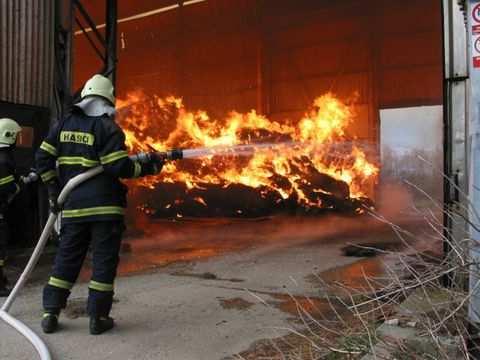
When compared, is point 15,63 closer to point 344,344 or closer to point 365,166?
point 344,344

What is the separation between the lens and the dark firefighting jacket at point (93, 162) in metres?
3.71

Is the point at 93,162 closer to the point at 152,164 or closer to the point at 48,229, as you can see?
the point at 152,164

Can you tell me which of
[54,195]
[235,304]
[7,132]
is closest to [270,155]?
[7,132]

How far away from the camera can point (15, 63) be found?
7133mm

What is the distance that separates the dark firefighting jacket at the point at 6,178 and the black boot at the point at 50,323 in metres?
1.77

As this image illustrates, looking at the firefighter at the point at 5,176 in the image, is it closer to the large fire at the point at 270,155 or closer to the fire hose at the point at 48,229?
the fire hose at the point at 48,229

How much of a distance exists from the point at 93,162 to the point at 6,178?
170 cm

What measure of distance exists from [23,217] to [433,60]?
10.1 meters

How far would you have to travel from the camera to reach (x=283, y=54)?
15164 mm

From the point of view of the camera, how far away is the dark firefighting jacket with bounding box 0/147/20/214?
5.00m

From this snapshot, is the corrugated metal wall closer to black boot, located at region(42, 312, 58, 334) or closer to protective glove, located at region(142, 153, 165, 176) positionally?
protective glove, located at region(142, 153, 165, 176)

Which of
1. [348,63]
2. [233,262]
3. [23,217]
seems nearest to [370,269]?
Result: [233,262]

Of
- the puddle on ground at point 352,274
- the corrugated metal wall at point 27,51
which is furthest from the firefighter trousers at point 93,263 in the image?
the corrugated metal wall at point 27,51

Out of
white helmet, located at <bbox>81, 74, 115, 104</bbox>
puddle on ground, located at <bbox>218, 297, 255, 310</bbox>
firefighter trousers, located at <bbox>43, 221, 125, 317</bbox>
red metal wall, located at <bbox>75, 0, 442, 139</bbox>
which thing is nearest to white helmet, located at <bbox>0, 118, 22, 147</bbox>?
white helmet, located at <bbox>81, 74, 115, 104</bbox>
